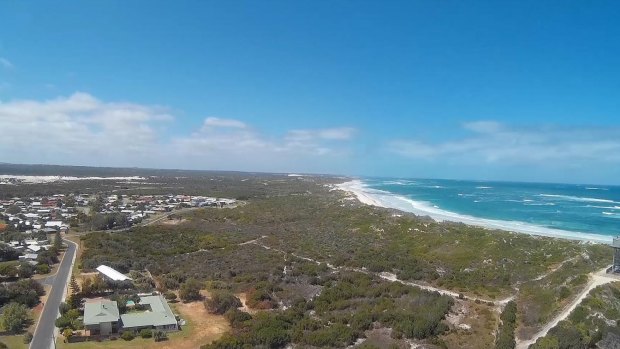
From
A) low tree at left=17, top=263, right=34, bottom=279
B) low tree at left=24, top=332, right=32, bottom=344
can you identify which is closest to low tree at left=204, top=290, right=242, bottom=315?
low tree at left=24, top=332, right=32, bottom=344

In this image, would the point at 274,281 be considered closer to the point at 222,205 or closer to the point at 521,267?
the point at 521,267

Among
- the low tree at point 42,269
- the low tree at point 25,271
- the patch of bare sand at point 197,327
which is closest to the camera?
the patch of bare sand at point 197,327

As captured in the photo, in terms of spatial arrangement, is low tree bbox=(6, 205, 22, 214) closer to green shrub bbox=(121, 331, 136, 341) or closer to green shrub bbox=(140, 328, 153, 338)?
green shrub bbox=(121, 331, 136, 341)

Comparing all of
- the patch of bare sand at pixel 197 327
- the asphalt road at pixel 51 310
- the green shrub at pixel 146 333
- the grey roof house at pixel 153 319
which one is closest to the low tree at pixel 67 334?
the asphalt road at pixel 51 310

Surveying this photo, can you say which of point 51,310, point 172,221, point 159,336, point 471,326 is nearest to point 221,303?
point 159,336

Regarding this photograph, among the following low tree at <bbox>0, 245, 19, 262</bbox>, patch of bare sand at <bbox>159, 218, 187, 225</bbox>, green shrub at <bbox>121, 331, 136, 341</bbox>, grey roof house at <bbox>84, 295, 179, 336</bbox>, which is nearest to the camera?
green shrub at <bbox>121, 331, 136, 341</bbox>

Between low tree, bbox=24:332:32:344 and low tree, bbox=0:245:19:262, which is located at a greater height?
low tree, bbox=0:245:19:262

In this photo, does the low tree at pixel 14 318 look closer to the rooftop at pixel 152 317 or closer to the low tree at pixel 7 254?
the rooftop at pixel 152 317

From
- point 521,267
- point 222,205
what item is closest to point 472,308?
point 521,267
